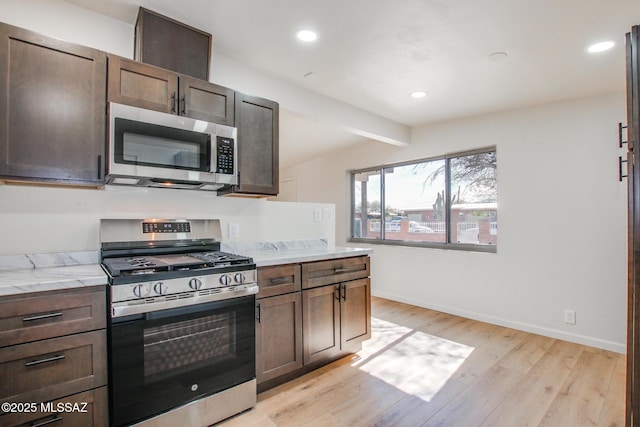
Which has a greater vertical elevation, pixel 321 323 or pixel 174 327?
pixel 174 327

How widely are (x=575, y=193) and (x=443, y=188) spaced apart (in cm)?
140

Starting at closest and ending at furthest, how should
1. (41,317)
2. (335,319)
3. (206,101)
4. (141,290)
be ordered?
(41,317) < (141,290) < (206,101) < (335,319)

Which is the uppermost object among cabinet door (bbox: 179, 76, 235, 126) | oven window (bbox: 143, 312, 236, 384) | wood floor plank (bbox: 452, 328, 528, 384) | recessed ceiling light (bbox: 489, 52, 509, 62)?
recessed ceiling light (bbox: 489, 52, 509, 62)

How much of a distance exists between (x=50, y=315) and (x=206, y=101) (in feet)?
4.93

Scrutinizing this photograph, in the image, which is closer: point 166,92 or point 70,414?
point 70,414

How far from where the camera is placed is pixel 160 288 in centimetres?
167

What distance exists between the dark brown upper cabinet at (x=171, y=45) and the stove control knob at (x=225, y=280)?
4.58 feet

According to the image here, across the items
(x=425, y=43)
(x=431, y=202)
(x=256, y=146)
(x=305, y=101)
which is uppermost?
(x=425, y=43)

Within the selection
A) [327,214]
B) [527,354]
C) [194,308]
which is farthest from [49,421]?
[527,354]

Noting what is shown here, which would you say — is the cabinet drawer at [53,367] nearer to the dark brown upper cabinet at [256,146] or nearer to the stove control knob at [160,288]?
the stove control knob at [160,288]

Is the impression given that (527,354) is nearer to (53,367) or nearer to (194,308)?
(194,308)

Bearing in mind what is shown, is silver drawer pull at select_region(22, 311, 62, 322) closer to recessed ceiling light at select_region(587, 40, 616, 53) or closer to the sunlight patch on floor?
the sunlight patch on floor

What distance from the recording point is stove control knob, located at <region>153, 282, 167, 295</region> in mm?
1657

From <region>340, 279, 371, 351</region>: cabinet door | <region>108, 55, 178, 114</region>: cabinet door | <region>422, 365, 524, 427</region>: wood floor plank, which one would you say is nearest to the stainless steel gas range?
<region>108, 55, 178, 114</region>: cabinet door
